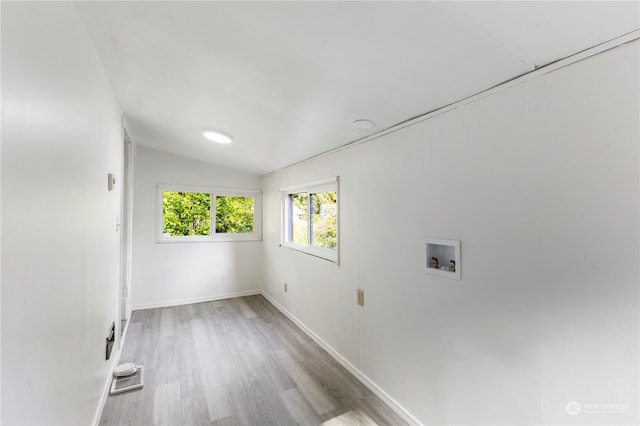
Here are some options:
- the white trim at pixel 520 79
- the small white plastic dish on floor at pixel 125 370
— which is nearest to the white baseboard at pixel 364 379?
the small white plastic dish on floor at pixel 125 370

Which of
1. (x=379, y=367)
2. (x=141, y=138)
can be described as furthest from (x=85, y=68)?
(x=379, y=367)

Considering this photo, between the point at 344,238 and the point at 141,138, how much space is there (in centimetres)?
294

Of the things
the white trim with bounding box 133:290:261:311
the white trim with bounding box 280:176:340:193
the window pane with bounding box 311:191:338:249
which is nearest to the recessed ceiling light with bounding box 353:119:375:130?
the white trim with bounding box 280:176:340:193

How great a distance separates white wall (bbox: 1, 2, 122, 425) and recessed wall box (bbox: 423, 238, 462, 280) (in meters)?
1.79

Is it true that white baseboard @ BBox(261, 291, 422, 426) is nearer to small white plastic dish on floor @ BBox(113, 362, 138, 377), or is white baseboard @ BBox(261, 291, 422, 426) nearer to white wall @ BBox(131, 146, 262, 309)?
white wall @ BBox(131, 146, 262, 309)

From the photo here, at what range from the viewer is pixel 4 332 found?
2.34ft

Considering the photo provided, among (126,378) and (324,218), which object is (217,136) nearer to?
(324,218)

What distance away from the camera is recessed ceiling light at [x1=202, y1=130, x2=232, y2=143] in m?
2.81

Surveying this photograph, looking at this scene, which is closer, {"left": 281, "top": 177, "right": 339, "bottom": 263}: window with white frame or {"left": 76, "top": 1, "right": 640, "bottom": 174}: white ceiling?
{"left": 76, "top": 1, "right": 640, "bottom": 174}: white ceiling

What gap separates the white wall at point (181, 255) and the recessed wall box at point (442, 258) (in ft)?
11.4

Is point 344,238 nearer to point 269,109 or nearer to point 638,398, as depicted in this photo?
point 269,109

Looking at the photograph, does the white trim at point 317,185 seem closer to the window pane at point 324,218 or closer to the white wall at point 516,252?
the window pane at point 324,218

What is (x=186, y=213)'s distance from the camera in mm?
4301

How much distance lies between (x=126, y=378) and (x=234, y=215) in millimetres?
2700
